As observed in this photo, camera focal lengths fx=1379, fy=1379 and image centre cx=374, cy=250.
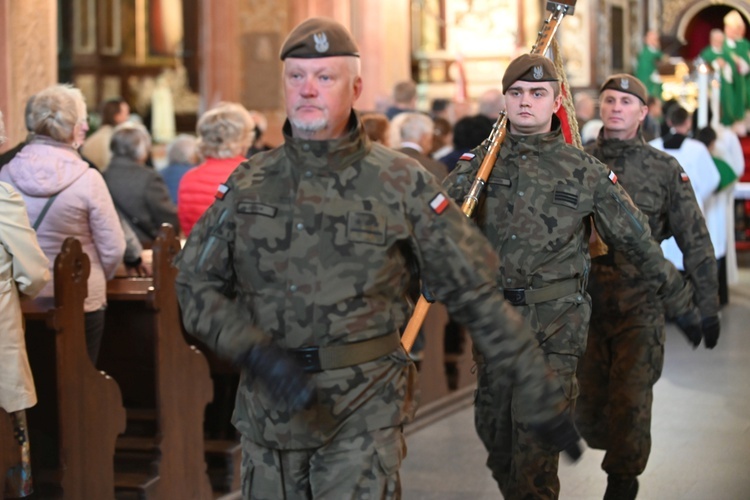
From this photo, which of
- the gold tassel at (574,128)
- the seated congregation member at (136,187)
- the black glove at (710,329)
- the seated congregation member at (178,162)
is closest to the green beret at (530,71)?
the gold tassel at (574,128)

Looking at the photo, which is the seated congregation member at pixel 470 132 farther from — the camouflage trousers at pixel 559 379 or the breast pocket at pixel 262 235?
the breast pocket at pixel 262 235

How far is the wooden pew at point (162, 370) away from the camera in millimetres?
6043

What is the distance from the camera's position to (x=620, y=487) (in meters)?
6.18

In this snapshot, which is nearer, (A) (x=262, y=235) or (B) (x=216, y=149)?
(A) (x=262, y=235)

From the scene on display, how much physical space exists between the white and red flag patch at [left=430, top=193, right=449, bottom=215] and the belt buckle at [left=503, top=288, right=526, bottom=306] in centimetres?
151

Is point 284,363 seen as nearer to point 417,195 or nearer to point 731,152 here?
point 417,195

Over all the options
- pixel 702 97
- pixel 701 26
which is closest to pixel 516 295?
pixel 702 97

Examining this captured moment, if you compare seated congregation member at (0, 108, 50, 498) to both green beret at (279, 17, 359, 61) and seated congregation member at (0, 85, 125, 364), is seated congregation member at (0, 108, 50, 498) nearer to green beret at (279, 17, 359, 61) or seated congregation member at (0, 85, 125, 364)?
seated congregation member at (0, 85, 125, 364)

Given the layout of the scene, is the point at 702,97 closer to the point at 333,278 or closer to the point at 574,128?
the point at 574,128

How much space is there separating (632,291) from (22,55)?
443cm

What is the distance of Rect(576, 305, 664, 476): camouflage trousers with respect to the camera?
615cm

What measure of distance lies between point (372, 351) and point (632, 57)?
23.9 metres

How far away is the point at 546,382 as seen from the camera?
3613 mm

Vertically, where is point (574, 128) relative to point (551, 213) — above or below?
above
